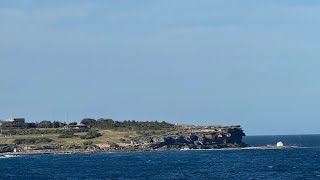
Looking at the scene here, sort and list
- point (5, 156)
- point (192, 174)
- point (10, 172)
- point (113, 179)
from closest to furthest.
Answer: point (113, 179)
point (192, 174)
point (10, 172)
point (5, 156)

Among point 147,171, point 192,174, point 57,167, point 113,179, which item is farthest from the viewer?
point 57,167

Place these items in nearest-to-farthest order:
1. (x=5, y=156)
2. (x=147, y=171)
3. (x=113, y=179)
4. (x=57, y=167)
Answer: (x=113, y=179) → (x=147, y=171) → (x=57, y=167) → (x=5, y=156)

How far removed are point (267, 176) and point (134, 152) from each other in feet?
304

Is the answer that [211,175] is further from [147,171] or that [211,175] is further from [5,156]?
[5,156]

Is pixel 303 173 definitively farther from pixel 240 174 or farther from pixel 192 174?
pixel 192 174

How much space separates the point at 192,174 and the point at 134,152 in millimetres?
85884

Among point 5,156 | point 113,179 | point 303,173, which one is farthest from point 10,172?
point 5,156

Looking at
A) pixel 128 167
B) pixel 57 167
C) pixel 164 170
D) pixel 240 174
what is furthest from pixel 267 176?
pixel 57 167

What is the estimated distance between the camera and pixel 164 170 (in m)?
122

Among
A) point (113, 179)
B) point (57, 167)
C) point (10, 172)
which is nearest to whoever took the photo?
point (113, 179)

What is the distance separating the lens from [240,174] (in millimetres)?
113812

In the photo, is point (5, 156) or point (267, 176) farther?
point (5, 156)

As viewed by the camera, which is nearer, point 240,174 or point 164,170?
point 240,174

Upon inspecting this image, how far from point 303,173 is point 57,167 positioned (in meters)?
47.5
